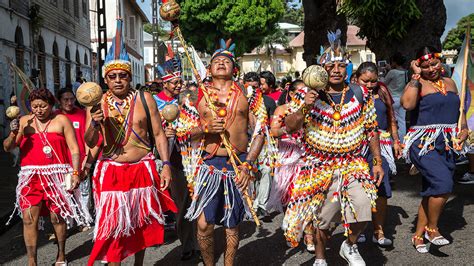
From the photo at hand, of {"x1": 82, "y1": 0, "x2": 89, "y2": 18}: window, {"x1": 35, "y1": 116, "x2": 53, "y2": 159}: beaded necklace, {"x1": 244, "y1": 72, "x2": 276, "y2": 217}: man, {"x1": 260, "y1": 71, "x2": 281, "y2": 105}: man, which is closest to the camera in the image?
{"x1": 35, "y1": 116, "x2": 53, "y2": 159}: beaded necklace

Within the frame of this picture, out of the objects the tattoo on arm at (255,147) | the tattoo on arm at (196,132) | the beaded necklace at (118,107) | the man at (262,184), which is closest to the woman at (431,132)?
the tattoo on arm at (255,147)

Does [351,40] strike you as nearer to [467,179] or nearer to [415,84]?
[467,179]

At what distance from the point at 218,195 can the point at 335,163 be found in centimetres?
105

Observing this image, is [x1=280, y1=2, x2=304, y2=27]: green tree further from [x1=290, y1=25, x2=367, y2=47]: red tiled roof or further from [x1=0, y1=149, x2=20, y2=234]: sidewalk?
[x1=0, y1=149, x2=20, y2=234]: sidewalk

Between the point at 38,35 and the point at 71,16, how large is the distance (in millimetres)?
7245

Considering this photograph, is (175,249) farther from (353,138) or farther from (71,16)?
(71,16)

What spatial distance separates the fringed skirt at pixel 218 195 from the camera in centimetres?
492

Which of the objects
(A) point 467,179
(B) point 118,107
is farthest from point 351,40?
(B) point 118,107

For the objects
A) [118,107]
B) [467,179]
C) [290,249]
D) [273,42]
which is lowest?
[290,249]

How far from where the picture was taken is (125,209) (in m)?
4.66

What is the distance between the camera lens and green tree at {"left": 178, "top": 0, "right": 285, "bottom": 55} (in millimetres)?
39219

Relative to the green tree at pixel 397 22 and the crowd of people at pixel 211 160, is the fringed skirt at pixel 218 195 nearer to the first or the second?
the crowd of people at pixel 211 160

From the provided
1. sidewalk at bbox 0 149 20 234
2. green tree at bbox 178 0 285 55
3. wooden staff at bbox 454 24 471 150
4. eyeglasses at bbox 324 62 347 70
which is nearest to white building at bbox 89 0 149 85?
green tree at bbox 178 0 285 55

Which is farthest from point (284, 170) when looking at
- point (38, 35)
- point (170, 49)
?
point (38, 35)
